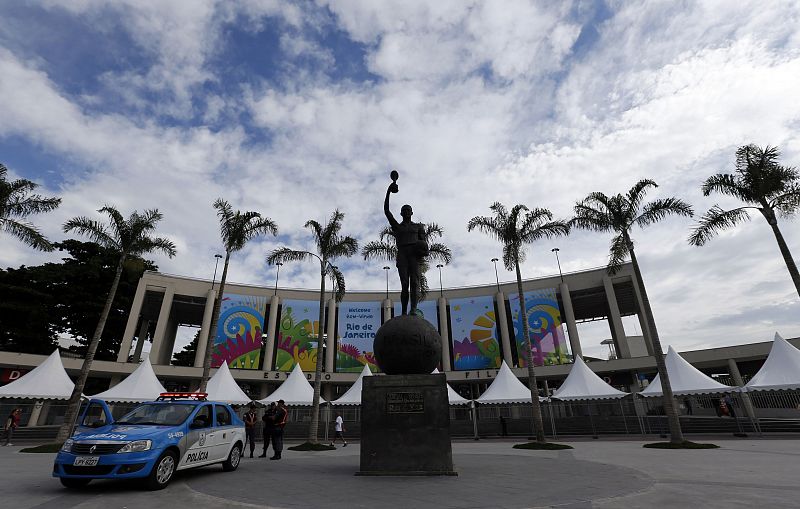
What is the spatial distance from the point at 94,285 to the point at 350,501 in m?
47.8

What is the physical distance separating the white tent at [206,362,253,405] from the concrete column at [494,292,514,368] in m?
23.5

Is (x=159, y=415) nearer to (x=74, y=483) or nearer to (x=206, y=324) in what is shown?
(x=74, y=483)

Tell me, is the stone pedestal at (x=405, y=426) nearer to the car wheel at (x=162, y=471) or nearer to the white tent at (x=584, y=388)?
the car wheel at (x=162, y=471)

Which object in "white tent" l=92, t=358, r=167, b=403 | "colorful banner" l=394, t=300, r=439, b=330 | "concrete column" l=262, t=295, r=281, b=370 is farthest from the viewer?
"colorful banner" l=394, t=300, r=439, b=330

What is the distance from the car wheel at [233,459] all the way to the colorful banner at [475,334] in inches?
1210

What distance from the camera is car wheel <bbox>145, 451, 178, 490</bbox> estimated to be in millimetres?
6754

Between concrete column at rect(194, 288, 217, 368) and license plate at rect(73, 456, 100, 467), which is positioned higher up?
concrete column at rect(194, 288, 217, 368)

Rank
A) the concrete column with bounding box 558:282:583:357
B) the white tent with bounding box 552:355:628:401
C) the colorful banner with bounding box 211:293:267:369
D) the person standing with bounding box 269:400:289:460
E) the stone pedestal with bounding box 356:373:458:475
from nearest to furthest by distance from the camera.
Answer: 1. the stone pedestal with bounding box 356:373:458:475
2. the person standing with bounding box 269:400:289:460
3. the white tent with bounding box 552:355:628:401
4. the concrete column with bounding box 558:282:583:357
5. the colorful banner with bounding box 211:293:267:369

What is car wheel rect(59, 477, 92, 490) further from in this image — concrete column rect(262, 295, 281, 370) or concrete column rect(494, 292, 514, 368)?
concrete column rect(494, 292, 514, 368)

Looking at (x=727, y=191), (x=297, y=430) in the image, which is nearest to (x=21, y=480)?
(x=297, y=430)

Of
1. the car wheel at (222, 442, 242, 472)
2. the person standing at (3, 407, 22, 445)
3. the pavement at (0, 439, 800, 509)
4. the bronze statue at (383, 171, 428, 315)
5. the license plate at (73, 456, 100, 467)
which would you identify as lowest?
the pavement at (0, 439, 800, 509)

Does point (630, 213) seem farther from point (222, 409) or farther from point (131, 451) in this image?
point (131, 451)

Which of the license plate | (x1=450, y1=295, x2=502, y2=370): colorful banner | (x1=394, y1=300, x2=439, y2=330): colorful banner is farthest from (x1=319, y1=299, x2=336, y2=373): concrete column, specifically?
the license plate

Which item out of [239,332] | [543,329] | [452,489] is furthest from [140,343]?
[452,489]
